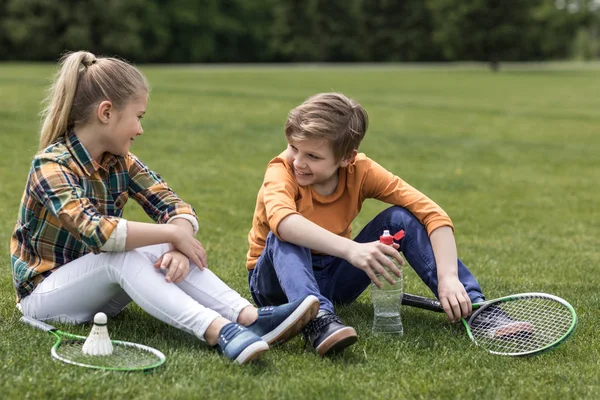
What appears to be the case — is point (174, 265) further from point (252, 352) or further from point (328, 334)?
point (328, 334)

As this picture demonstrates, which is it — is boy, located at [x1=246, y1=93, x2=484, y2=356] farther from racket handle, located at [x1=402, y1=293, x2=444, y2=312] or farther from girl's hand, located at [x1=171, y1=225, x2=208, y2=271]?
girl's hand, located at [x1=171, y1=225, x2=208, y2=271]

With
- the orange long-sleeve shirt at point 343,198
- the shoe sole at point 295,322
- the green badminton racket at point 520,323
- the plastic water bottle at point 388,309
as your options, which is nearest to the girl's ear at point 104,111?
the orange long-sleeve shirt at point 343,198

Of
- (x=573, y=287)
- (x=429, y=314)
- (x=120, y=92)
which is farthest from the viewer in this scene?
(x=573, y=287)

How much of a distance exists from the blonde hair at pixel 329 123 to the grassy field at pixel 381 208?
3.03 feet

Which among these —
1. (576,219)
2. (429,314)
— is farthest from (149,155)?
(429,314)

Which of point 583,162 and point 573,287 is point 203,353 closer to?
point 573,287

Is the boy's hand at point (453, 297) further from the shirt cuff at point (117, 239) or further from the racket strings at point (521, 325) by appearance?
the shirt cuff at point (117, 239)

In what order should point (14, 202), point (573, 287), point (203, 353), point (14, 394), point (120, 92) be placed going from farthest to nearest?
point (14, 202), point (573, 287), point (120, 92), point (203, 353), point (14, 394)

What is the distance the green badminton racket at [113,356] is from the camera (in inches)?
121

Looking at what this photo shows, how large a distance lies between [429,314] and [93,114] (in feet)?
6.86

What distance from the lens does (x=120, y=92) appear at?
3.62 metres

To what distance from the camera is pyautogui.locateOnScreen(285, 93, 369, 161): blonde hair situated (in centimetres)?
384

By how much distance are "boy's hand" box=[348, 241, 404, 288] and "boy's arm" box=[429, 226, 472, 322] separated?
380mm

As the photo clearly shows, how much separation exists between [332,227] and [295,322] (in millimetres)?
849
